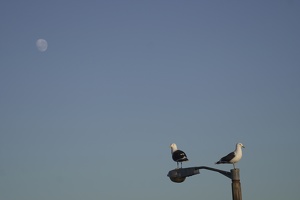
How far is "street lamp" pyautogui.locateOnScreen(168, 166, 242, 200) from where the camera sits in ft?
28.8

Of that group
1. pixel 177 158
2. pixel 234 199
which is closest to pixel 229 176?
pixel 234 199

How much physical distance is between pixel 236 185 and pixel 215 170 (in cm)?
76

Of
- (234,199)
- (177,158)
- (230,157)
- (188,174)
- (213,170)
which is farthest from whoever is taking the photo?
(177,158)

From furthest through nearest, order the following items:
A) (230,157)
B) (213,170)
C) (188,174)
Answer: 1. (230,157)
2. (188,174)
3. (213,170)

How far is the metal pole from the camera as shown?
8.71 m

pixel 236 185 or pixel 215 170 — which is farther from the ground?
pixel 215 170

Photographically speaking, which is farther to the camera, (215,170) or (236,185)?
(215,170)

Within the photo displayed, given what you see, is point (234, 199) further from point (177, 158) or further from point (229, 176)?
point (177, 158)

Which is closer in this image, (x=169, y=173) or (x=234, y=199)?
(x=234, y=199)

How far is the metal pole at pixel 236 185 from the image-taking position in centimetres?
871

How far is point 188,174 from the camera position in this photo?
34.2 feet

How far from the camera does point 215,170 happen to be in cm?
951

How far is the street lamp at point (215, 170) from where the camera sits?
877 centimetres

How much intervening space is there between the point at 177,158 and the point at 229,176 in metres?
11.9
